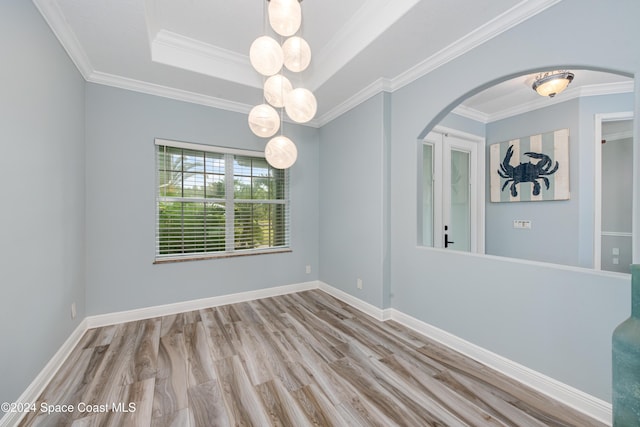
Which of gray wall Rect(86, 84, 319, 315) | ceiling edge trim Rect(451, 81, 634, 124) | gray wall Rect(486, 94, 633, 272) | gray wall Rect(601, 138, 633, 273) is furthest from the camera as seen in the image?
gray wall Rect(601, 138, 633, 273)

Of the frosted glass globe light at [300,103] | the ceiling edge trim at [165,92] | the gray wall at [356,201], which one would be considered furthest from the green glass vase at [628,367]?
the ceiling edge trim at [165,92]

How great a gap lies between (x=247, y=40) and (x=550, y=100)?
3922 mm

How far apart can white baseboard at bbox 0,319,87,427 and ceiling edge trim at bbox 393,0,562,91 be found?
3.93 metres

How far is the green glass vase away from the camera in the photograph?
2.08 ft

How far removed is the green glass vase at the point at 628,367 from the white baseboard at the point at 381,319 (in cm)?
131

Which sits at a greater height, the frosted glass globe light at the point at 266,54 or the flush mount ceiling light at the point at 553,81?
the flush mount ceiling light at the point at 553,81

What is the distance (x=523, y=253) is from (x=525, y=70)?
2862mm

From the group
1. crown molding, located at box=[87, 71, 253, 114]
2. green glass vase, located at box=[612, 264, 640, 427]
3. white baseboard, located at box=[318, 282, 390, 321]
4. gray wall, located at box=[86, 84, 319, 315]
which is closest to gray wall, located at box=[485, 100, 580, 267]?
white baseboard, located at box=[318, 282, 390, 321]

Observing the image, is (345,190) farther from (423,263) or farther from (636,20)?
(636,20)

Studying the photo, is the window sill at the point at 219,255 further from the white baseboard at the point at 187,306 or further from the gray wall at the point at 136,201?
the white baseboard at the point at 187,306

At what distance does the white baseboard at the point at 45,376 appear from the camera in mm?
1416

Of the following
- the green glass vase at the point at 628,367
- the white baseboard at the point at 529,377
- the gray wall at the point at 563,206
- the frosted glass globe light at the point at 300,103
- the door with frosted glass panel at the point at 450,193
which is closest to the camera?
the green glass vase at the point at 628,367

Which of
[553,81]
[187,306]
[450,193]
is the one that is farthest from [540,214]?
[187,306]

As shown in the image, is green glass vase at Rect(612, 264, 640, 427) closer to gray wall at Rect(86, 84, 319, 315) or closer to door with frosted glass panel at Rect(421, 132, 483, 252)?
door with frosted glass panel at Rect(421, 132, 483, 252)
